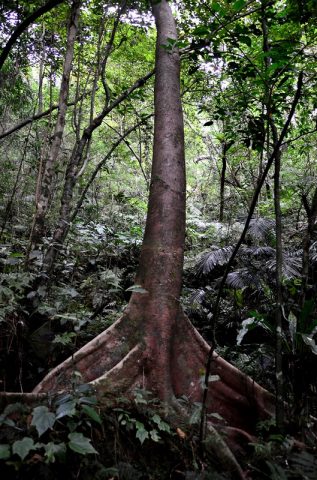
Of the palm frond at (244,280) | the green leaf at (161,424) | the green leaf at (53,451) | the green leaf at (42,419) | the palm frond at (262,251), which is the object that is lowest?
the green leaf at (161,424)

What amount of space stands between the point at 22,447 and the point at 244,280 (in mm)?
3336

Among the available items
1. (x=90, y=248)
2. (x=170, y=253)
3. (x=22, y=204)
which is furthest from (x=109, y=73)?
(x=170, y=253)

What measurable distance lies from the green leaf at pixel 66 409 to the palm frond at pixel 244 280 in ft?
9.55

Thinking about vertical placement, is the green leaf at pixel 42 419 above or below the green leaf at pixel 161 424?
above

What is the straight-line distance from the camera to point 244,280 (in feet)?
14.7

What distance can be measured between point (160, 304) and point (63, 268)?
6.62ft

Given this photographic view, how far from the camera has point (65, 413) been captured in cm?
186

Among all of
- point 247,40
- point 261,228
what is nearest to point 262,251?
point 261,228

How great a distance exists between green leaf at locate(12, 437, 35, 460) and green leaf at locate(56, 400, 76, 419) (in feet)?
0.66

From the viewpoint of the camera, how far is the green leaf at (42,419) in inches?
69.2

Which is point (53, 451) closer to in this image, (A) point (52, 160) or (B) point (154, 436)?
(B) point (154, 436)

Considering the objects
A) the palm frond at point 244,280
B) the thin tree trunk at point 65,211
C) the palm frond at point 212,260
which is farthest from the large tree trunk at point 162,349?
the palm frond at point 212,260

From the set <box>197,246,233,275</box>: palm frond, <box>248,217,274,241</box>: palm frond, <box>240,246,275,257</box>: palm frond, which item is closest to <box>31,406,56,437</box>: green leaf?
<box>197,246,233,275</box>: palm frond

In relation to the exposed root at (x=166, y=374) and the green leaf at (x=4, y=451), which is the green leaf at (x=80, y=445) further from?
the exposed root at (x=166, y=374)
